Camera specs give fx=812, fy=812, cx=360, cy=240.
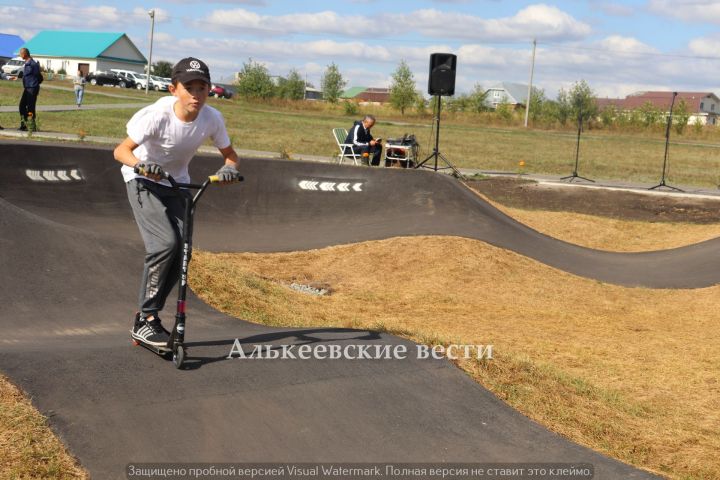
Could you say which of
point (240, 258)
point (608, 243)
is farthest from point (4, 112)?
point (608, 243)

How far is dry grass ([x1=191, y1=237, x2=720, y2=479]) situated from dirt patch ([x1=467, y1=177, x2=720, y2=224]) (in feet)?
20.6

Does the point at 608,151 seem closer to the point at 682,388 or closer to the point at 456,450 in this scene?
the point at 682,388

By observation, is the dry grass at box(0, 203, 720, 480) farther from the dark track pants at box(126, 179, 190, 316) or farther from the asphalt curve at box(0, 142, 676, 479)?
the dark track pants at box(126, 179, 190, 316)

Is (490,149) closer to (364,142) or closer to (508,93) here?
(364,142)

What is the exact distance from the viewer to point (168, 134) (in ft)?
17.1

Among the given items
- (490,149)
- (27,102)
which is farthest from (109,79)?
(27,102)

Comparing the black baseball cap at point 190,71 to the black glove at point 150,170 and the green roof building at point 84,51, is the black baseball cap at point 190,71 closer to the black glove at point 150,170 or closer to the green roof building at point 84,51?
the black glove at point 150,170

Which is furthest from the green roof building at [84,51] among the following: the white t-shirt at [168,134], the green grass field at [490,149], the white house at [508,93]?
the white t-shirt at [168,134]

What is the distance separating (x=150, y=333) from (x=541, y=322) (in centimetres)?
619

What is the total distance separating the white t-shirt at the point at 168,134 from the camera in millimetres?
5145

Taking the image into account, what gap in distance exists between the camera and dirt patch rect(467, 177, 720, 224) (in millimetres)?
18688

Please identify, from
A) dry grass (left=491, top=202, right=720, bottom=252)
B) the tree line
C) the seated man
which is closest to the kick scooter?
dry grass (left=491, top=202, right=720, bottom=252)

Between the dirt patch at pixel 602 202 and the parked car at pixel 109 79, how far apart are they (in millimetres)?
53362

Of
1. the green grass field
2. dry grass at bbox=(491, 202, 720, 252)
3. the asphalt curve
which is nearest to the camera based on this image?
the asphalt curve
